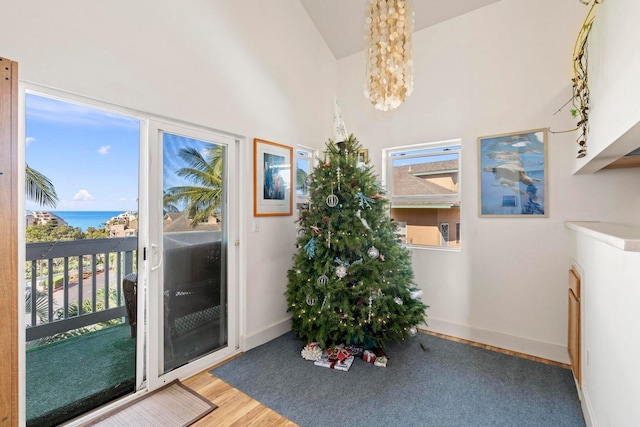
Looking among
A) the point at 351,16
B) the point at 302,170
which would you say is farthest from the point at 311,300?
the point at 351,16

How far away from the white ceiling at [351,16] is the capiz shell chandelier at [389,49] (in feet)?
4.38

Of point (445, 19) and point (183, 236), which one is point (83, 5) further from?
point (445, 19)

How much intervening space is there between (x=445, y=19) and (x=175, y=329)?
3.83m

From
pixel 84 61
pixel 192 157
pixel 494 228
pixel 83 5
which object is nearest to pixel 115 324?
pixel 192 157

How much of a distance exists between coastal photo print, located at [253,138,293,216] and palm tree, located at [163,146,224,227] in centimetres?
34

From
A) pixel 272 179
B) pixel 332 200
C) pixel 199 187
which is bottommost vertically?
pixel 332 200

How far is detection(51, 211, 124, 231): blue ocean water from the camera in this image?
2.56 meters

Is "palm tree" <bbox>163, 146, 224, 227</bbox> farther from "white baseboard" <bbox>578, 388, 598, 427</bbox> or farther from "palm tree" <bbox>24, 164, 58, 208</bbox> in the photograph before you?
"white baseboard" <bbox>578, 388, 598, 427</bbox>

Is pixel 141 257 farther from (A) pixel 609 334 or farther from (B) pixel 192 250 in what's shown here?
(A) pixel 609 334

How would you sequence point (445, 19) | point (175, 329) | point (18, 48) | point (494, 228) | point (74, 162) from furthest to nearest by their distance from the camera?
point (445, 19)
point (494, 228)
point (74, 162)
point (175, 329)
point (18, 48)

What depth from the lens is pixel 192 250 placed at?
2.40 meters

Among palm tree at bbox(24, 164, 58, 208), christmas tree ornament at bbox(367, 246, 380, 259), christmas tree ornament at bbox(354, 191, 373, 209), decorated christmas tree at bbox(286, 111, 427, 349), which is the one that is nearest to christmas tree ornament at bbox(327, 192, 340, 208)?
decorated christmas tree at bbox(286, 111, 427, 349)

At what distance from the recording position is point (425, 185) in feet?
10.7

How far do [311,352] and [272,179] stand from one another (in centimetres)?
166
